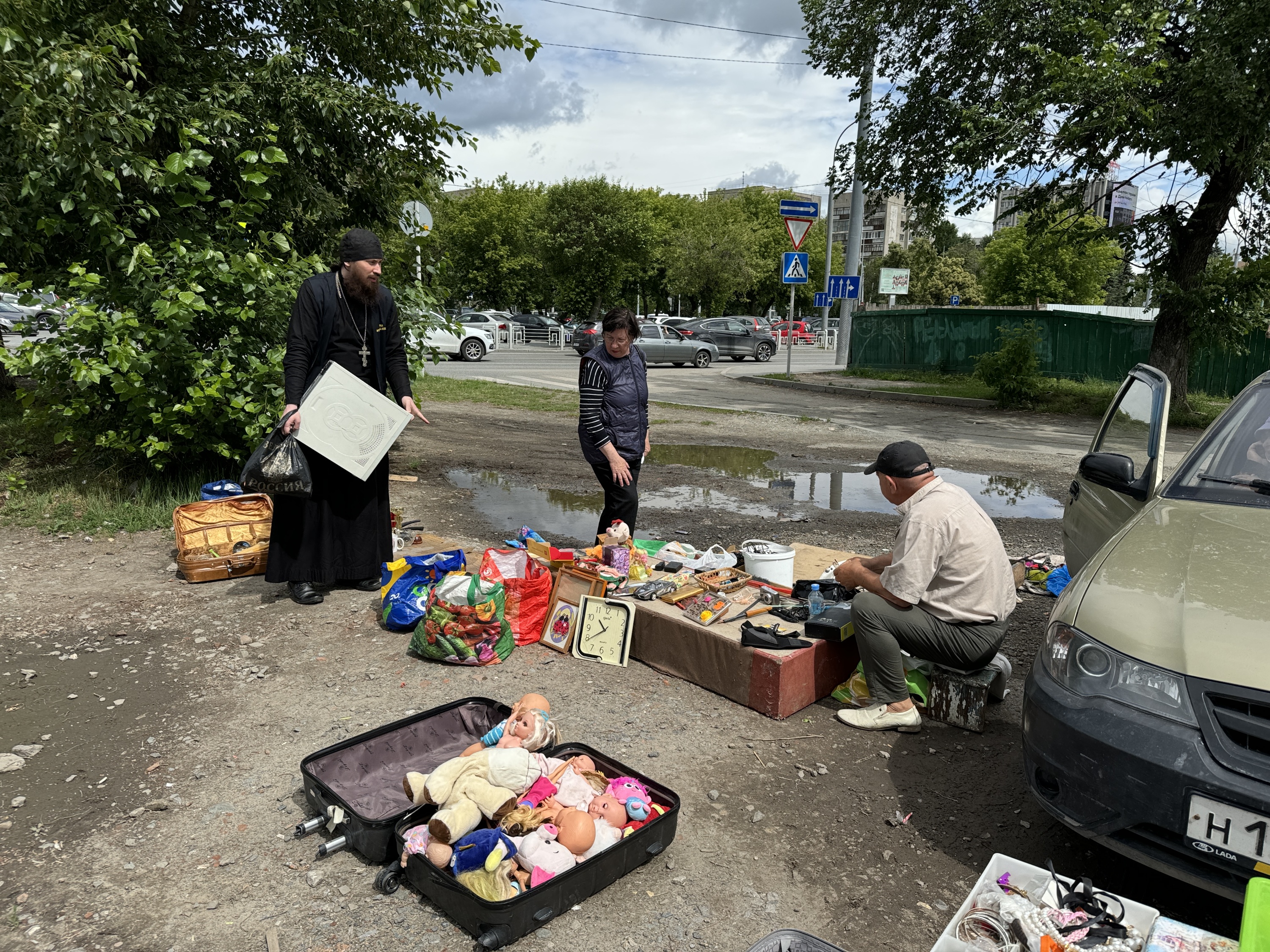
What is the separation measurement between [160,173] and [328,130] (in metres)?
1.91

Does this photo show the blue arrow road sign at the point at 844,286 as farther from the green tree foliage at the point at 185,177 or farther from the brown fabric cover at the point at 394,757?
the brown fabric cover at the point at 394,757

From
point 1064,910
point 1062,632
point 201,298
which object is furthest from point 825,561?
point 201,298

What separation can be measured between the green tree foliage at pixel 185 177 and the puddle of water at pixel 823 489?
11.9ft

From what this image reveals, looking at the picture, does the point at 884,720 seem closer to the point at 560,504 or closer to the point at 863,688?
the point at 863,688

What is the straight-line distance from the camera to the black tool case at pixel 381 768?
3.04 m

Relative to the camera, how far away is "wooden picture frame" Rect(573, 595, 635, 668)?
4766 millimetres

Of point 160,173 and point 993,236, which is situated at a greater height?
point 993,236

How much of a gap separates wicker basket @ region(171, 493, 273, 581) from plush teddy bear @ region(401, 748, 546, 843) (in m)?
3.31

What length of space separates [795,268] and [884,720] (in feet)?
54.3

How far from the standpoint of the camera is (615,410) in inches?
224

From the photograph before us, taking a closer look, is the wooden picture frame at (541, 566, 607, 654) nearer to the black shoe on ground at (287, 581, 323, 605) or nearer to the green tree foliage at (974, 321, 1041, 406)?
the black shoe on ground at (287, 581, 323, 605)

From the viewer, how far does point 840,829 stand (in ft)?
10.9

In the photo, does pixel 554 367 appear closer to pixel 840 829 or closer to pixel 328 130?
pixel 328 130

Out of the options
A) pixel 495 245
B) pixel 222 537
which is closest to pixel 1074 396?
pixel 222 537
